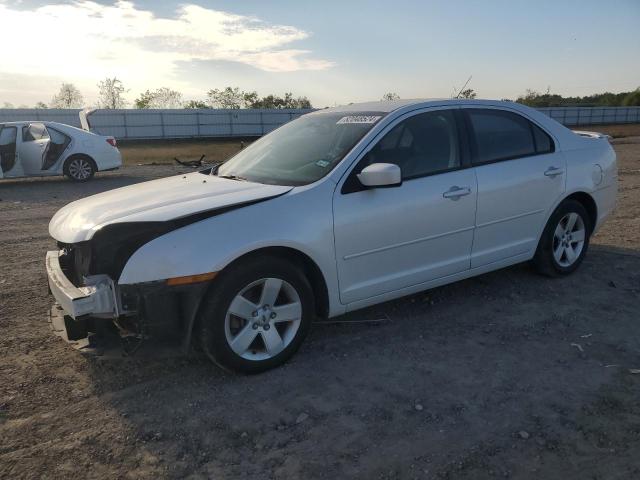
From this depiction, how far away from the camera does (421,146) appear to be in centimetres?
420

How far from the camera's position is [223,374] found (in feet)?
11.5

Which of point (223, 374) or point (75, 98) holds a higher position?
point (75, 98)

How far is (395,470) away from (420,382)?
2.85 ft

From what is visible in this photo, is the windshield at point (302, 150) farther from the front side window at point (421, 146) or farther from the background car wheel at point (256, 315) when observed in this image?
the background car wheel at point (256, 315)

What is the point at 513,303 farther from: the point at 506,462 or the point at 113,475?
the point at 113,475

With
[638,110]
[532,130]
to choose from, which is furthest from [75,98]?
[532,130]

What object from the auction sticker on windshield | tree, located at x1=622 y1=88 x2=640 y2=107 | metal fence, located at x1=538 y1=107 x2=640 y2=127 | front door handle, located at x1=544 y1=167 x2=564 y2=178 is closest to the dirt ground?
front door handle, located at x1=544 y1=167 x2=564 y2=178

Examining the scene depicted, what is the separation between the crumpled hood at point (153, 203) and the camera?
10.9ft

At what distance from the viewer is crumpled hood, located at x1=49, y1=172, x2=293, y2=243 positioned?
3.34 metres

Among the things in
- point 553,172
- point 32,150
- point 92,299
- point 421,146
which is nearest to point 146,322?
point 92,299

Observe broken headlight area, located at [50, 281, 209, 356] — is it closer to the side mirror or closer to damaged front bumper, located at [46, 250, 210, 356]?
damaged front bumper, located at [46, 250, 210, 356]

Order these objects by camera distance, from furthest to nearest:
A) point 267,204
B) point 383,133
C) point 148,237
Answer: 1. point 383,133
2. point 267,204
3. point 148,237

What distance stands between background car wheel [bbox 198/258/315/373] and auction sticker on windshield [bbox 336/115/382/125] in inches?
53.6

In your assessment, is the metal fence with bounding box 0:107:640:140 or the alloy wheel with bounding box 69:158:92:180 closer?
the alloy wheel with bounding box 69:158:92:180
